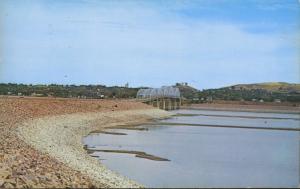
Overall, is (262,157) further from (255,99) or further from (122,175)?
(255,99)

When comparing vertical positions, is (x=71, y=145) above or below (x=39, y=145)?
below

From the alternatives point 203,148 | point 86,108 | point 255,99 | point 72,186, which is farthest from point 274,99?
point 72,186

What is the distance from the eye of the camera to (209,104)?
14125 cm

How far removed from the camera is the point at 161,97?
380ft

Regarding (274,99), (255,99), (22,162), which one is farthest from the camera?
(255,99)

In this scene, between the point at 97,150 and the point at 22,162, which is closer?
the point at 22,162

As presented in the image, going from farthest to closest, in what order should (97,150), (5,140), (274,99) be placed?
Result: 1. (274,99)
2. (97,150)
3. (5,140)

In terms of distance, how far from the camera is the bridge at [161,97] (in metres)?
112

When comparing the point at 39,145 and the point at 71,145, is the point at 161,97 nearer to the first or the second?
the point at 71,145

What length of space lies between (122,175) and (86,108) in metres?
42.8

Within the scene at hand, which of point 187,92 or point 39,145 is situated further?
point 187,92

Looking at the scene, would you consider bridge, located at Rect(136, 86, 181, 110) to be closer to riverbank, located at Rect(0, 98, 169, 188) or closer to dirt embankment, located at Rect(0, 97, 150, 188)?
riverbank, located at Rect(0, 98, 169, 188)

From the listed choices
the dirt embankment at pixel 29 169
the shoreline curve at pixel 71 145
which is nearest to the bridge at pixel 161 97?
the shoreline curve at pixel 71 145

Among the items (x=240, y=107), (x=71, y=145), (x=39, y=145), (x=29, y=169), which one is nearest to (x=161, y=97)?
(x=240, y=107)
